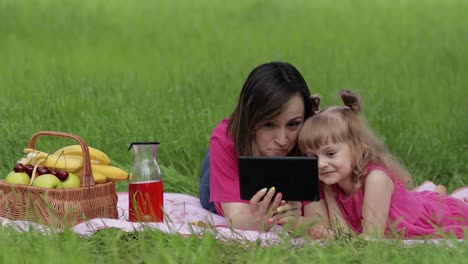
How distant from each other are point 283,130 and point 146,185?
755 mm

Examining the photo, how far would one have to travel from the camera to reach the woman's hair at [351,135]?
4.06m

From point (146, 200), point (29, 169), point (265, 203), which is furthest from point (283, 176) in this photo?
point (29, 169)

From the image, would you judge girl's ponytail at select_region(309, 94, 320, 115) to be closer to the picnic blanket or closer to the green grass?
the picnic blanket

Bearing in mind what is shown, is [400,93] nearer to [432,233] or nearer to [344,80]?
[344,80]

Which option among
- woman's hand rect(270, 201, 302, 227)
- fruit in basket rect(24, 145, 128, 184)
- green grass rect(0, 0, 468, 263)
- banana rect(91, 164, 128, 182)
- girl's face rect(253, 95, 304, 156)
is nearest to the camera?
green grass rect(0, 0, 468, 263)

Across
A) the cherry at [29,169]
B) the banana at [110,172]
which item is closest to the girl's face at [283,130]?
the banana at [110,172]

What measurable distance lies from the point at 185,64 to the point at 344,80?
5.73 feet

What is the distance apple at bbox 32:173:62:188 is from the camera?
4211 millimetres

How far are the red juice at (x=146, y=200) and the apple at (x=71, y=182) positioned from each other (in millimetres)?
282

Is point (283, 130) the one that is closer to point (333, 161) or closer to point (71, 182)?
point (333, 161)

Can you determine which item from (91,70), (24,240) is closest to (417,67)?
(91,70)

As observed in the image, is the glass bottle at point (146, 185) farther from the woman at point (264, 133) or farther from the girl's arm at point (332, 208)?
the girl's arm at point (332, 208)

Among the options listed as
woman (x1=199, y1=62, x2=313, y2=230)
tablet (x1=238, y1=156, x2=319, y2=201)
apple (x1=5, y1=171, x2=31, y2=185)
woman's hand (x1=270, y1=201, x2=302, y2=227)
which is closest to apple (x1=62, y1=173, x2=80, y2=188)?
apple (x1=5, y1=171, x2=31, y2=185)

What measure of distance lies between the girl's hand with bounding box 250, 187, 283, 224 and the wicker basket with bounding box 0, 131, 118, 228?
814 millimetres
